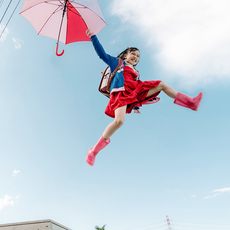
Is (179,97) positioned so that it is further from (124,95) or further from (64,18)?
(64,18)

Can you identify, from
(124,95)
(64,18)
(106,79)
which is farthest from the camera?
(64,18)

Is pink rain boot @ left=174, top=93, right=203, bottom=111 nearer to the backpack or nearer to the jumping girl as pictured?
the jumping girl

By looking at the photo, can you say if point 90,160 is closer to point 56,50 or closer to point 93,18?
point 56,50

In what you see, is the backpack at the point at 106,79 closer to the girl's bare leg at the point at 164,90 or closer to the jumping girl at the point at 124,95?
the jumping girl at the point at 124,95

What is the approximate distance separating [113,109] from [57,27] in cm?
183

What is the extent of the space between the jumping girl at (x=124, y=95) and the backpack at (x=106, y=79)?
0.05m

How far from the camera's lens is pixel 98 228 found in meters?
20.7

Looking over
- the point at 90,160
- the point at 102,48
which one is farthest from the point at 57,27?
the point at 90,160

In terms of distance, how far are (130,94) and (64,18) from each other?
1.77m

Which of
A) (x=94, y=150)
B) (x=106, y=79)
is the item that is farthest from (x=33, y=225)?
(x=106, y=79)

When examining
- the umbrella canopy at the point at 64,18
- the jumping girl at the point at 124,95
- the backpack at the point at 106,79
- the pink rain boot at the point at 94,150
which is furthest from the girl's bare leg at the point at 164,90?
the umbrella canopy at the point at 64,18

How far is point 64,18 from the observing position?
3648mm

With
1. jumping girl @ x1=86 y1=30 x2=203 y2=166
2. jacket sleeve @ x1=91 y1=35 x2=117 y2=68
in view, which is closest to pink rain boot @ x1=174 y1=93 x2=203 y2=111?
jumping girl @ x1=86 y1=30 x2=203 y2=166

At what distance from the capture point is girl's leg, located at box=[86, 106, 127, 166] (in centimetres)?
275
